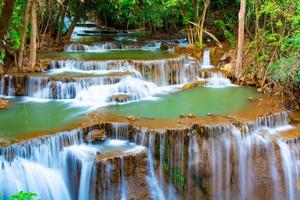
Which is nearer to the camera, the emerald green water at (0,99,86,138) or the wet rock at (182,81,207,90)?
the emerald green water at (0,99,86,138)

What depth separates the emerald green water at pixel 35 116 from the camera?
950 centimetres

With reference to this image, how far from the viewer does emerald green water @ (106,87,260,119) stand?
10.7 meters

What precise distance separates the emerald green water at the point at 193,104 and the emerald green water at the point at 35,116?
1070mm

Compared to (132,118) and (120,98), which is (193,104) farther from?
(132,118)

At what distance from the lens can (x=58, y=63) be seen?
14484 mm

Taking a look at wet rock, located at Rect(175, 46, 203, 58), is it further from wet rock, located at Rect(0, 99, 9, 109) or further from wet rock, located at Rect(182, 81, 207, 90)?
wet rock, located at Rect(0, 99, 9, 109)

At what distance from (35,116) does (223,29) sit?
939 cm

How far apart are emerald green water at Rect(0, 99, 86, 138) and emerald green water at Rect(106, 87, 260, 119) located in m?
1.07

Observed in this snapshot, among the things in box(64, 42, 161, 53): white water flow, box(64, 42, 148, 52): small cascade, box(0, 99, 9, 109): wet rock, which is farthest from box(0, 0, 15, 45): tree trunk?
box(64, 42, 148, 52): small cascade

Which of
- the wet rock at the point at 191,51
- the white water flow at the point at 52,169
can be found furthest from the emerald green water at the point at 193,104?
the wet rock at the point at 191,51

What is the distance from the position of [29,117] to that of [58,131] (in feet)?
5.50

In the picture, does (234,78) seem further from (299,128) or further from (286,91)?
(299,128)

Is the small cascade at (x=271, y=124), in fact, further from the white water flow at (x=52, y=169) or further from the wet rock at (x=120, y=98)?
the wet rock at (x=120, y=98)

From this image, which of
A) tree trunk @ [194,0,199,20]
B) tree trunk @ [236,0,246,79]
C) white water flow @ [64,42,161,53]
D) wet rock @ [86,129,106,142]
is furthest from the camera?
white water flow @ [64,42,161,53]
